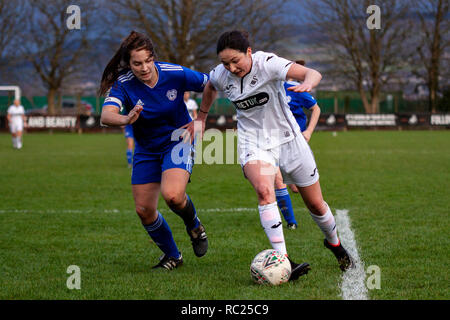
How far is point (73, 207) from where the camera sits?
895 cm

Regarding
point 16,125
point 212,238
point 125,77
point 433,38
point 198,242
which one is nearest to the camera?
point 125,77

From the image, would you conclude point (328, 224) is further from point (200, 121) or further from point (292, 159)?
point (200, 121)

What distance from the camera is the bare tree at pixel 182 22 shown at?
38469 mm

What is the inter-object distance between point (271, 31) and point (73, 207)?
129 ft

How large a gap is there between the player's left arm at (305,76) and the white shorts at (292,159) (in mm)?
591

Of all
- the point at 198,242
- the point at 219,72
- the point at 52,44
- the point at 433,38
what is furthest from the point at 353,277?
the point at 433,38

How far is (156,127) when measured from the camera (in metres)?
5.26

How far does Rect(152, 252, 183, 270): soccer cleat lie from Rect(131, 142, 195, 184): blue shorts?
2.29ft

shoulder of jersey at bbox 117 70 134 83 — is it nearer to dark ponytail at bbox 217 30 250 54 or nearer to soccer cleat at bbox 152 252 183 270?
dark ponytail at bbox 217 30 250 54

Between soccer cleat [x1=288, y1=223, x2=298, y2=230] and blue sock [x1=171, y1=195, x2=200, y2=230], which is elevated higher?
blue sock [x1=171, y1=195, x2=200, y2=230]

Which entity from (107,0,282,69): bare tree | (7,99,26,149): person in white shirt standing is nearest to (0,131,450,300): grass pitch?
(7,99,26,149): person in white shirt standing

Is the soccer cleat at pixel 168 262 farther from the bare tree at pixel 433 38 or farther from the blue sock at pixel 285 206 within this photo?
the bare tree at pixel 433 38

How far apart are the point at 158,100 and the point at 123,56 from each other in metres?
0.47

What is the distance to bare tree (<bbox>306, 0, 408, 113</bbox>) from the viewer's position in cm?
4572
